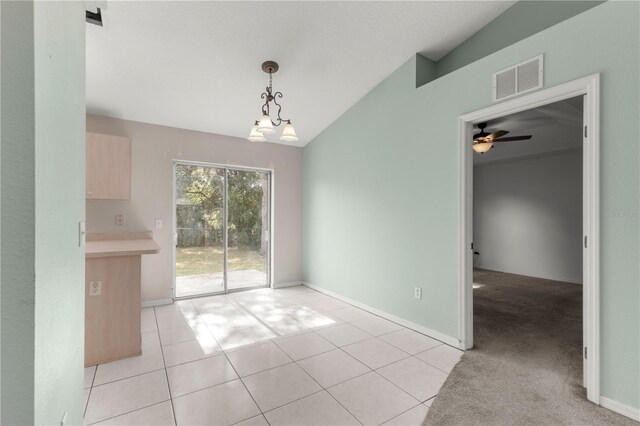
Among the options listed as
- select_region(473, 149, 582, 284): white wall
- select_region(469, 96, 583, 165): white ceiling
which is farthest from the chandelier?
select_region(473, 149, 582, 284): white wall

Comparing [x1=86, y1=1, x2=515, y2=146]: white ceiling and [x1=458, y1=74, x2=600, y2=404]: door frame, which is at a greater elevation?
[x1=86, y1=1, x2=515, y2=146]: white ceiling

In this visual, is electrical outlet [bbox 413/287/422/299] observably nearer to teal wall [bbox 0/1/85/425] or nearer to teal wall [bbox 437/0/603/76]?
teal wall [bbox 437/0/603/76]

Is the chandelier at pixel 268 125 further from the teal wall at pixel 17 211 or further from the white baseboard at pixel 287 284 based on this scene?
the white baseboard at pixel 287 284

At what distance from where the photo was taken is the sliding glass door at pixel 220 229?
4.52 m

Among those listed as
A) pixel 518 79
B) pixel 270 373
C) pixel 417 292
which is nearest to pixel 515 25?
pixel 518 79

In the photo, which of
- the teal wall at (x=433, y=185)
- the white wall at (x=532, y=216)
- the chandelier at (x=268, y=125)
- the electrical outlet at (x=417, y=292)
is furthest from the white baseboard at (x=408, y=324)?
the white wall at (x=532, y=216)

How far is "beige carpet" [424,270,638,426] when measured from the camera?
188 cm

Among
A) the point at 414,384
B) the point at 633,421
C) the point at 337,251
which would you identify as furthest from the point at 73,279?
the point at 337,251

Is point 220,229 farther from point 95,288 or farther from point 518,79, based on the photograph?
point 518,79

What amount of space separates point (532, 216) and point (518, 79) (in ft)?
16.5

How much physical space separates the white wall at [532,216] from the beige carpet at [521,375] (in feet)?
7.33

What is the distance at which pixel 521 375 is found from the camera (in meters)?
2.36

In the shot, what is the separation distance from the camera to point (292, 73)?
3348mm

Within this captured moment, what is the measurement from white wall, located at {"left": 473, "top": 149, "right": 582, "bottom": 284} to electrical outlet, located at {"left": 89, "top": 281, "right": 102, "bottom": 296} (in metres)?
7.56
